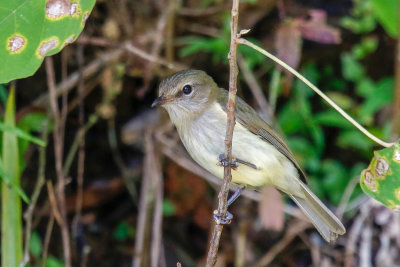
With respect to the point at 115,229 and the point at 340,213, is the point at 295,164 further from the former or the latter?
the point at 115,229

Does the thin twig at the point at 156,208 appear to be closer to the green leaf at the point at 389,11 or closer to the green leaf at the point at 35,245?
the green leaf at the point at 35,245

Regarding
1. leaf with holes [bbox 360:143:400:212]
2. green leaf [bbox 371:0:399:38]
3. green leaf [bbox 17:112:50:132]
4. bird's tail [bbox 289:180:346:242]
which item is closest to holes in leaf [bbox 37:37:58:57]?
leaf with holes [bbox 360:143:400:212]

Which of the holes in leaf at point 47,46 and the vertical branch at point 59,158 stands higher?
the holes in leaf at point 47,46

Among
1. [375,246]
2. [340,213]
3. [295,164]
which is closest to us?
[295,164]

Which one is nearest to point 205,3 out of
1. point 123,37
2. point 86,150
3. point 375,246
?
point 123,37

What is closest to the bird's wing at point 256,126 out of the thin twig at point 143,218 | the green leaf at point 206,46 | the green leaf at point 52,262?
the green leaf at point 206,46

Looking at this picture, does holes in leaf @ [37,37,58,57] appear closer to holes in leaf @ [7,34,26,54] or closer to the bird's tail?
holes in leaf @ [7,34,26,54]
